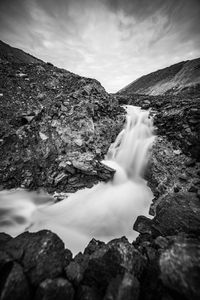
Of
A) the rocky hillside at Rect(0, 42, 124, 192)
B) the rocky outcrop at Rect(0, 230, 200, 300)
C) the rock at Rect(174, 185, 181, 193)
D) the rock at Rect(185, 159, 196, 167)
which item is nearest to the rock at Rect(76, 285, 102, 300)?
the rocky outcrop at Rect(0, 230, 200, 300)

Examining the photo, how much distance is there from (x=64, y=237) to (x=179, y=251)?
160 inches

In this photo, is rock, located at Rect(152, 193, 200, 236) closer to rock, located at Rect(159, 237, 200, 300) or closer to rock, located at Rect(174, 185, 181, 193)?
rock, located at Rect(159, 237, 200, 300)

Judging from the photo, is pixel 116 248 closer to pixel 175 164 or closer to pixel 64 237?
pixel 64 237

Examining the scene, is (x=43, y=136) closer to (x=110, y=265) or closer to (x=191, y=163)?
(x=110, y=265)

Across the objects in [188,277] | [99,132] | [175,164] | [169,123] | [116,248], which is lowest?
[116,248]

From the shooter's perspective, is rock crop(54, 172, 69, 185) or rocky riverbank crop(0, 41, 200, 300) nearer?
rocky riverbank crop(0, 41, 200, 300)

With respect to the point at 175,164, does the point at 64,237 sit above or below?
below

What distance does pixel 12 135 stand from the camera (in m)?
7.42

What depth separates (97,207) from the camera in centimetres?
611

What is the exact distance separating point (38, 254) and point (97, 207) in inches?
155

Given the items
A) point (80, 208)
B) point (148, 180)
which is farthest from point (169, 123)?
point (80, 208)

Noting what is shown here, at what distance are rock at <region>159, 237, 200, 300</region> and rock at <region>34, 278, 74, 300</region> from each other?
1.37 metres

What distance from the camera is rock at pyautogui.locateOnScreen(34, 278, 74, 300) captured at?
6.17 feet

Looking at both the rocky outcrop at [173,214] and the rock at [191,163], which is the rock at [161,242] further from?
the rock at [191,163]
